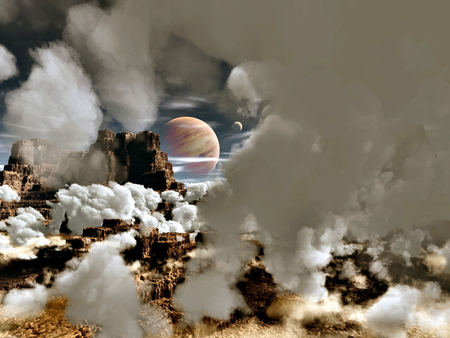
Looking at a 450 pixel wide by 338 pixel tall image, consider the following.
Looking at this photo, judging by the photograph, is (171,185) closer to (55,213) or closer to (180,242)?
(55,213)

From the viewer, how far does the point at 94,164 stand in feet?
460

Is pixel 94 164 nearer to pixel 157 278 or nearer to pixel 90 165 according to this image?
pixel 90 165

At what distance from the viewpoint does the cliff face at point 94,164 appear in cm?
A: 13575

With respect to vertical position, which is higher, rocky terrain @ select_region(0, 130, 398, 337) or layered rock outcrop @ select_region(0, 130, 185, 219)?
layered rock outcrop @ select_region(0, 130, 185, 219)

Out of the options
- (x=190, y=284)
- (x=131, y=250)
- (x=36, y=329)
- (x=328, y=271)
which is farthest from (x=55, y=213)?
(x=328, y=271)

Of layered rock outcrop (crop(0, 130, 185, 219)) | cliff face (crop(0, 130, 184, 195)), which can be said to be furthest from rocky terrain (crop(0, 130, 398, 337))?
cliff face (crop(0, 130, 184, 195))

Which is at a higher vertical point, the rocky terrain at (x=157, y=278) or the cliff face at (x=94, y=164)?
the cliff face at (x=94, y=164)

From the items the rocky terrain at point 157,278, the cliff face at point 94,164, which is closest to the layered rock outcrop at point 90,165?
the cliff face at point 94,164

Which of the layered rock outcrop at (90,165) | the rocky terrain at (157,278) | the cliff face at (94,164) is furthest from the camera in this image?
the cliff face at (94,164)

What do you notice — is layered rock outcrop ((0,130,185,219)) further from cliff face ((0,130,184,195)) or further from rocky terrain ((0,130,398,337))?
rocky terrain ((0,130,398,337))

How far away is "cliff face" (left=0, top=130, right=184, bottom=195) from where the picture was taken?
136 metres

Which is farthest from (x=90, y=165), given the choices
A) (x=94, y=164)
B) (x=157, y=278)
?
(x=157, y=278)

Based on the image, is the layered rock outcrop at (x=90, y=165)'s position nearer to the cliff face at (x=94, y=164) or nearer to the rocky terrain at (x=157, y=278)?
the cliff face at (x=94, y=164)

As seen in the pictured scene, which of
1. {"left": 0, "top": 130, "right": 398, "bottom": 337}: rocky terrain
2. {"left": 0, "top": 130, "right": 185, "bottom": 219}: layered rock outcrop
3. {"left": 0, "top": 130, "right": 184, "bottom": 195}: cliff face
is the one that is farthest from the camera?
{"left": 0, "top": 130, "right": 184, "bottom": 195}: cliff face
